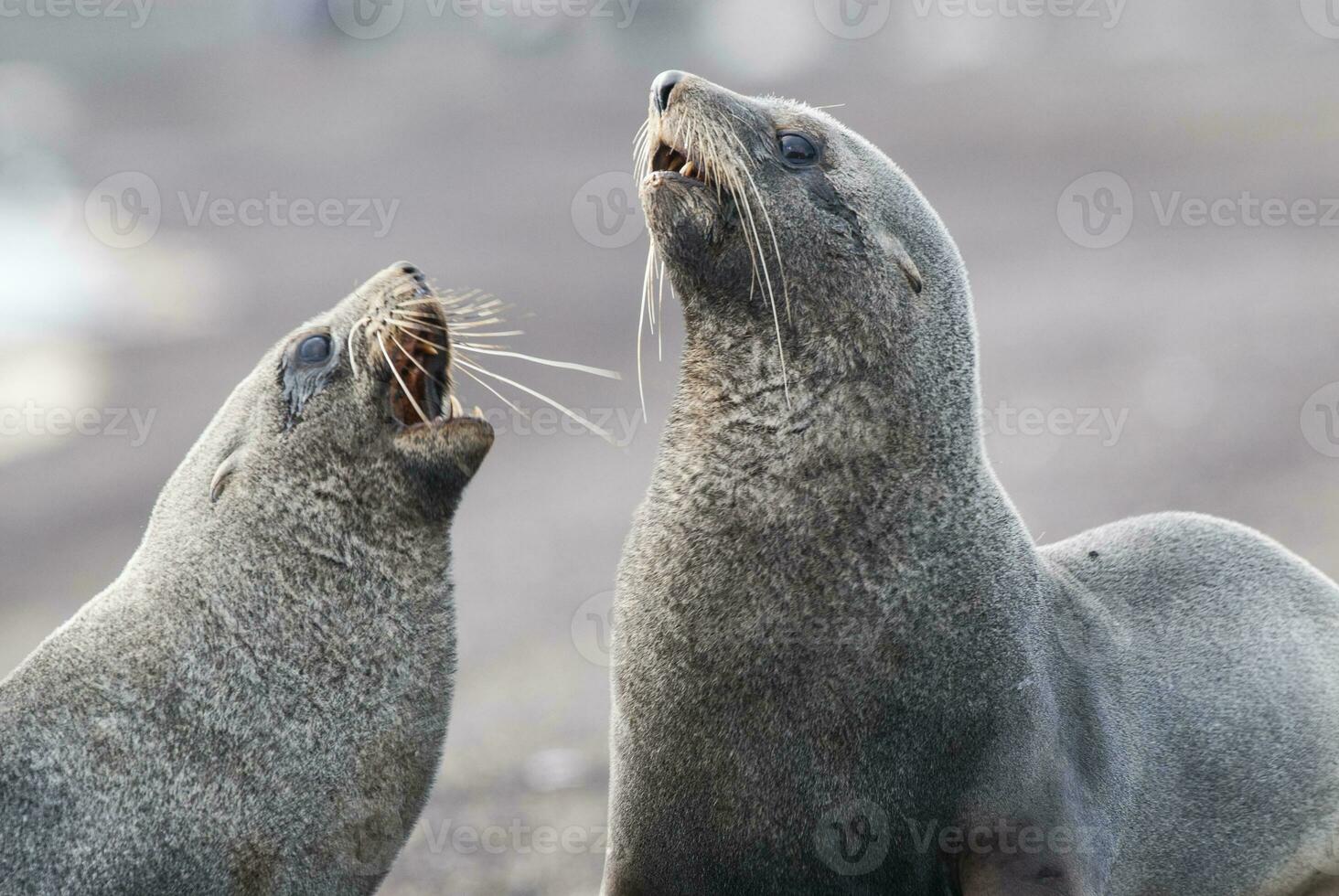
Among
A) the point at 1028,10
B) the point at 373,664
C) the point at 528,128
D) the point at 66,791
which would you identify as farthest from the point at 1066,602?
the point at 1028,10

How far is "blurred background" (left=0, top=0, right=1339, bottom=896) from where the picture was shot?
13.5 m

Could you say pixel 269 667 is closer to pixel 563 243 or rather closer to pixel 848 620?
pixel 848 620

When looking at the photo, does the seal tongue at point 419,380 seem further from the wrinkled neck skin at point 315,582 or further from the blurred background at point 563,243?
the blurred background at point 563,243

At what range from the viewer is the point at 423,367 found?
5.44 metres

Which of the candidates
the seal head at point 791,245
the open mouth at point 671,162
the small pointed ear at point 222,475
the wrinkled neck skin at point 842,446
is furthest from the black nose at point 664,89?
the small pointed ear at point 222,475

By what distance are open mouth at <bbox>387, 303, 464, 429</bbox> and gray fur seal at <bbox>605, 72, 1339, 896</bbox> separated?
97 centimetres

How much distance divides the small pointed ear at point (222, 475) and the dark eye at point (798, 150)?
7.15 feet

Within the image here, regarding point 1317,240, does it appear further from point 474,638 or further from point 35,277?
point 35,277

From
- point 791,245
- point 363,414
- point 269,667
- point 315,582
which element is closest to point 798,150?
point 791,245

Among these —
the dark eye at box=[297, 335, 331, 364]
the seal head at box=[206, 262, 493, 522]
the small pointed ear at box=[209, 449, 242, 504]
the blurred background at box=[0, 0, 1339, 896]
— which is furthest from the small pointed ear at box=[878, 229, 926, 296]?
the blurred background at box=[0, 0, 1339, 896]

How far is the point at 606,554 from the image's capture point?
14117 mm

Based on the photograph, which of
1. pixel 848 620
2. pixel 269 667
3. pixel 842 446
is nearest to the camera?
pixel 848 620

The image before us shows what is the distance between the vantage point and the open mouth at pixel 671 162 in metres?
5.13

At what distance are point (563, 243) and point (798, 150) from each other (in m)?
16.9
